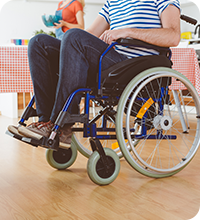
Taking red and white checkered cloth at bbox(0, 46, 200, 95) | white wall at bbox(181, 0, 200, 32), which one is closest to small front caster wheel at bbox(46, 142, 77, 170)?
red and white checkered cloth at bbox(0, 46, 200, 95)

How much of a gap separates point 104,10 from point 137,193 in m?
0.89

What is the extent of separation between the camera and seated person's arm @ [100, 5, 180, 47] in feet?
3.84

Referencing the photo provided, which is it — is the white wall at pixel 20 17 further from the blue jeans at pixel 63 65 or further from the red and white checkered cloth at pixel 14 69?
the blue jeans at pixel 63 65

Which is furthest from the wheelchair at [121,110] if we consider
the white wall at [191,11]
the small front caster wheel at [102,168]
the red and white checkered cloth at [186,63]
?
the white wall at [191,11]

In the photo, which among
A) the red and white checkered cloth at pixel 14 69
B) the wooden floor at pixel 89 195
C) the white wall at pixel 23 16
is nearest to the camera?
the wooden floor at pixel 89 195

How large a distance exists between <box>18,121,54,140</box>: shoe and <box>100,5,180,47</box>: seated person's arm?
41cm

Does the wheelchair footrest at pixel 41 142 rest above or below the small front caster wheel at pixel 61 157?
above

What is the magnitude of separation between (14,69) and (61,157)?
0.99 m

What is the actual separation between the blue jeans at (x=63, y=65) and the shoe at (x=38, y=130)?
31mm

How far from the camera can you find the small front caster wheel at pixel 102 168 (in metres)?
1.15

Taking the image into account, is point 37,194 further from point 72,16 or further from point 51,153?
point 72,16

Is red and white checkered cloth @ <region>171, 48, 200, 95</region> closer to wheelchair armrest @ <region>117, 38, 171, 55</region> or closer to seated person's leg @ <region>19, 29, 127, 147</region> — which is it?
wheelchair armrest @ <region>117, 38, 171, 55</region>

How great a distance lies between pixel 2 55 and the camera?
2.08 meters

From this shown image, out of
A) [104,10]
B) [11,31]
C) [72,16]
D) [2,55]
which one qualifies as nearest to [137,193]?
[104,10]
